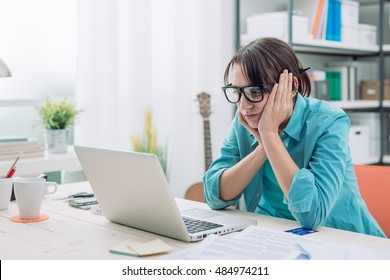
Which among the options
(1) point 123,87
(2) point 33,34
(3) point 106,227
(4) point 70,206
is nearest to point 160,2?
(1) point 123,87

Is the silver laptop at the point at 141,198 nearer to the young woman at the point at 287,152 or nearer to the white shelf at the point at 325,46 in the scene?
the young woman at the point at 287,152

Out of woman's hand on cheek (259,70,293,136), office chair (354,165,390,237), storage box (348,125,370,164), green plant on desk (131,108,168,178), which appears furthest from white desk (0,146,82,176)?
storage box (348,125,370,164)

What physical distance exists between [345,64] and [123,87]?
5.52ft

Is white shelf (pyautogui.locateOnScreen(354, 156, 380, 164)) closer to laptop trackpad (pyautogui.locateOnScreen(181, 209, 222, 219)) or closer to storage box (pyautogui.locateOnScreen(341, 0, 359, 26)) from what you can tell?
storage box (pyautogui.locateOnScreen(341, 0, 359, 26))

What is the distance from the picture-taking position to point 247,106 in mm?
1588

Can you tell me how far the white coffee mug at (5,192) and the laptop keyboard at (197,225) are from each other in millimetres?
541

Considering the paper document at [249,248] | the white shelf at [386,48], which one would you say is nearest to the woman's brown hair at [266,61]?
the paper document at [249,248]

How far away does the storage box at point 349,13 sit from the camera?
3678 mm

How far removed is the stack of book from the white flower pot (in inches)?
4.2

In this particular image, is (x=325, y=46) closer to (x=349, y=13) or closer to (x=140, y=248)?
(x=349, y=13)

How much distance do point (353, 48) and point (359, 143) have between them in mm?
610

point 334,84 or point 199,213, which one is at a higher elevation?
point 334,84

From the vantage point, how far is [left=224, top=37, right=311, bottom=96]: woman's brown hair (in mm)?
1563

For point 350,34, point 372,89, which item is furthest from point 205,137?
point 372,89
